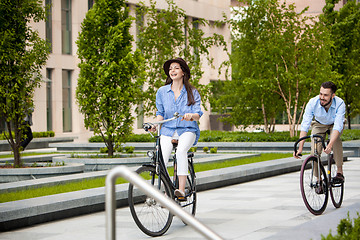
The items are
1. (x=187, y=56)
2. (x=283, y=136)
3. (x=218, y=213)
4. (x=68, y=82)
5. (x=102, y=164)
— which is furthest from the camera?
(x=68, y=82)

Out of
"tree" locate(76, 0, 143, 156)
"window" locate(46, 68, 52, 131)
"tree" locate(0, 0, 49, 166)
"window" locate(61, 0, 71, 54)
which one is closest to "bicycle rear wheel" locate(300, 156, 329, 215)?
"tree" locate(0, 0, 49, 166)

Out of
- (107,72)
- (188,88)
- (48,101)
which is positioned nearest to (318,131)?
(188,88)

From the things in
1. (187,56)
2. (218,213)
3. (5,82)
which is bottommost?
(218,213)

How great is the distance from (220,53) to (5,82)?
4196 centimetres

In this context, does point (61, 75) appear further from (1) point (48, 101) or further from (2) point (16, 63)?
(2) point (16, 63)

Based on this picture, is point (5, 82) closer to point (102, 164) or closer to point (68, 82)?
point (102, 164)

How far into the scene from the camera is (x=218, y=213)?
9609 millimetres

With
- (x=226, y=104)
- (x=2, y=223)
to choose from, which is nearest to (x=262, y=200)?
(x=2, y=223)

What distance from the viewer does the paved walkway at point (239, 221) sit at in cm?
751

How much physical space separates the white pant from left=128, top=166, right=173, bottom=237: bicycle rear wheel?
0.90 feet

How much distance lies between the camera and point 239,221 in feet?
28.8

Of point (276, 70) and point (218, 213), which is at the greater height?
point (276, 70)

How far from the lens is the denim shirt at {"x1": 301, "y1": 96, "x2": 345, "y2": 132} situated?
949cm

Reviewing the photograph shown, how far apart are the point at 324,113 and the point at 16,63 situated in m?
7.95
